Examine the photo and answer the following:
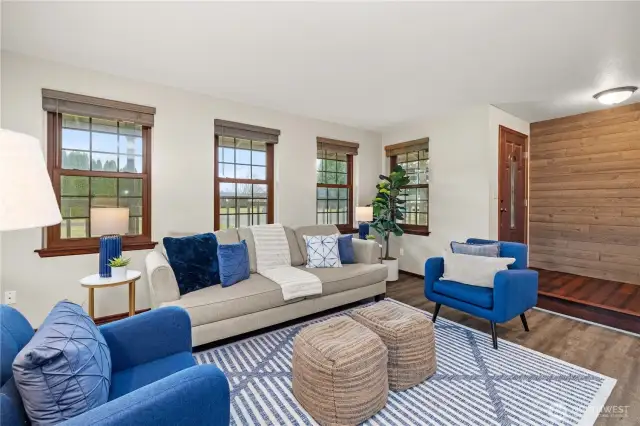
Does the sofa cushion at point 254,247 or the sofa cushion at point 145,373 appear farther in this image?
the sofa cushion at point 254,247

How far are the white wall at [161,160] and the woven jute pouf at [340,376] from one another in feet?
7.62

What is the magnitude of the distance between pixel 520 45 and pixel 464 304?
2.24 m

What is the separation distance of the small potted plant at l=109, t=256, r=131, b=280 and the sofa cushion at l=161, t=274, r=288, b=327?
0.56 meters

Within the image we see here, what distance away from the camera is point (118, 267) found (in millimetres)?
2574

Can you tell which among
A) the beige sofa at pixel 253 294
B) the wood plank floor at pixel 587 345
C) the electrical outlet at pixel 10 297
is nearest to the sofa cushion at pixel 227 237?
the beige sofa at pixel 253 294

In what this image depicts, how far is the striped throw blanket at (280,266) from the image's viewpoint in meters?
2.71

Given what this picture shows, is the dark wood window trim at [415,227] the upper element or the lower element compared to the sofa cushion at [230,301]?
upper

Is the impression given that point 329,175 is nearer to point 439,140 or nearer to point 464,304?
point 439,140

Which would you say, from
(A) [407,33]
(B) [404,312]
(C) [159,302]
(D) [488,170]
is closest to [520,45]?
(A) [407,33]

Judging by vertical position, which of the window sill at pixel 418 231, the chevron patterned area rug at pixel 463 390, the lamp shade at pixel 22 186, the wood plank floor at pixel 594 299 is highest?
the lamp shade at pixel 22 186

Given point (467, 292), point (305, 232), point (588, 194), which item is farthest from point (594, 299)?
point (305, 232)

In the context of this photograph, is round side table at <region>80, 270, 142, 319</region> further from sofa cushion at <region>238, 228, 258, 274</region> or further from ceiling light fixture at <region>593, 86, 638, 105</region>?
ceiling light fixture at <region>593, 86, 638, 105</region>

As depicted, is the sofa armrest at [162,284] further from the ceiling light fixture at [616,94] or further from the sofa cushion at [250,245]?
the ceiling light fixture at [616,94]

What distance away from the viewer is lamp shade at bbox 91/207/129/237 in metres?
2.36
